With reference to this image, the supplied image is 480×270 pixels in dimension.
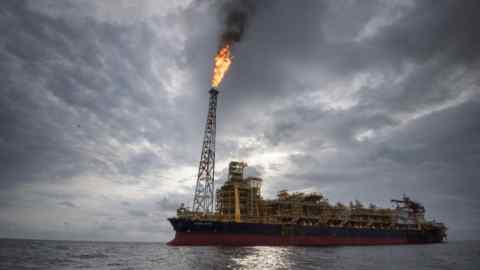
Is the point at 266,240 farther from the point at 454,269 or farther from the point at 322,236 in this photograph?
the point at 454,269

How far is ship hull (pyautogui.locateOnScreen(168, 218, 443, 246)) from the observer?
56531mm

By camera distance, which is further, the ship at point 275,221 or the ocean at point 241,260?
the ship at point 275,221

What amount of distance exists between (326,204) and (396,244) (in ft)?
94.5

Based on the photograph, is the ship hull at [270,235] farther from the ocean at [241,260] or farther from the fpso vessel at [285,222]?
the ocean at [241,260]

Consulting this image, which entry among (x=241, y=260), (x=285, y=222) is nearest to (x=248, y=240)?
(x=285, y=222)

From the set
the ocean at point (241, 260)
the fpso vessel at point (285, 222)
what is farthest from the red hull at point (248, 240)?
the ocean at point (241, 260)

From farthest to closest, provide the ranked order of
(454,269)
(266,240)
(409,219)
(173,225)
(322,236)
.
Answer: (409,219) < (322,236) < (266,240) < (173,225) < (454,269)

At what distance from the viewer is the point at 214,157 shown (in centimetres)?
6400

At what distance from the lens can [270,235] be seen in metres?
62.7

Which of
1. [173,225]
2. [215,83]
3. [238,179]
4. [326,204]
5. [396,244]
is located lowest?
[396,244]

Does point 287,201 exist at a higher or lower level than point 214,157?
lower

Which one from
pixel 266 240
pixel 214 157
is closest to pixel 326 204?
pixel 266 240

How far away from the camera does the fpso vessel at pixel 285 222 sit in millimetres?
57031

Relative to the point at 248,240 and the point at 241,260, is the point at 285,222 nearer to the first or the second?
the point at 248,240
